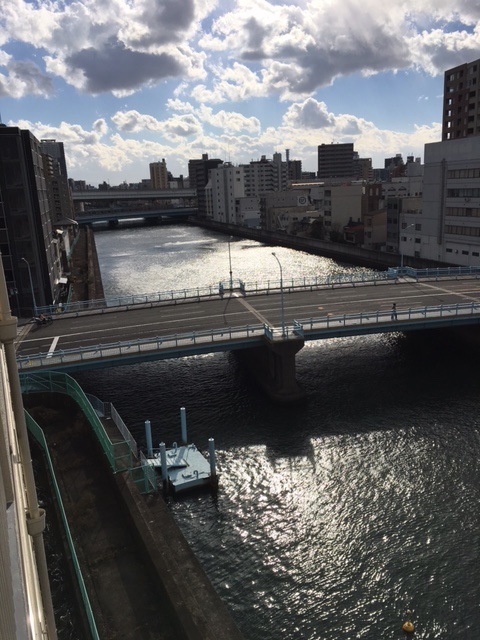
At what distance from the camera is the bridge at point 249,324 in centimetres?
3569

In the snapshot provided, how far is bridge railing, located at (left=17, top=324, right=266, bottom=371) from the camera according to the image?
34062mm

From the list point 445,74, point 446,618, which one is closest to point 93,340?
point 446,618

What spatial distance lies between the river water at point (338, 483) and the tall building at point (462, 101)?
64.8m

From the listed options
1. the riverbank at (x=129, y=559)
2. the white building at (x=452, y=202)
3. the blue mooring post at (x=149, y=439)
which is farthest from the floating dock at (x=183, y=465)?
the white building at (x=452, y=202)

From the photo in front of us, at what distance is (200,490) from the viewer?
27281 mm

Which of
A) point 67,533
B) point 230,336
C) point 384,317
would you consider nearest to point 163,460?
point 67,533

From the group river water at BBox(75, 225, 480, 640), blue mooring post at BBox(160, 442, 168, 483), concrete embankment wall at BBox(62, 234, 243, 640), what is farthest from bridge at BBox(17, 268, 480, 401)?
concrete embankment wall at BBox(62, 234, 243, 640)

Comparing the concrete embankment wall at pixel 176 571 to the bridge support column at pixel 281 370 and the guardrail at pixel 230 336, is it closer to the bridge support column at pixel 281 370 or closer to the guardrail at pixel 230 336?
the guardrail at pixel 230 336

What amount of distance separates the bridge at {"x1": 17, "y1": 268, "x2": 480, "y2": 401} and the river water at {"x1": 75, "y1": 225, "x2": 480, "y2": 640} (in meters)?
3.85

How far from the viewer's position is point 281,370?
3697 centimetres

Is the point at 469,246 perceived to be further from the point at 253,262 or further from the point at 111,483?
the point at 111,483

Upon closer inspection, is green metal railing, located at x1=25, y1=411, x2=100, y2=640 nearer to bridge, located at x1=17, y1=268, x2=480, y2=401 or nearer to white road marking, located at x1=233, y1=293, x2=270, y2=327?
bridge, located at x1=17, y1=268, x2=480, y2=401

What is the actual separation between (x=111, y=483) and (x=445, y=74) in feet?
344

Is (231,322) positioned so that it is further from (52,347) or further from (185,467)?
(185,467)
